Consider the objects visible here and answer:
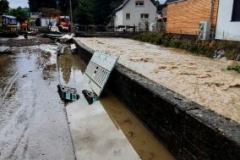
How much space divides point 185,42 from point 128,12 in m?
23.6

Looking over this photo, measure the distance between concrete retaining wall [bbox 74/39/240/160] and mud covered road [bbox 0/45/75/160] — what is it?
1.30m

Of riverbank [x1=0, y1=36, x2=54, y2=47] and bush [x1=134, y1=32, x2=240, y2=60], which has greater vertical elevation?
bush [x1=134, y1=32, x2=240, y2=60]

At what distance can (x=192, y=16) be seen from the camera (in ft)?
56.7

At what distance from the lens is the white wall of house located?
41.7 feet

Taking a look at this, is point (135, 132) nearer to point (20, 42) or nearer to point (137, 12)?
point (20, 42)

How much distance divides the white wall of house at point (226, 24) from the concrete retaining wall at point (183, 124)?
28.2 feet

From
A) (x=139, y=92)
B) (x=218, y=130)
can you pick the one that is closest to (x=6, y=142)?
(x=139, y=92)

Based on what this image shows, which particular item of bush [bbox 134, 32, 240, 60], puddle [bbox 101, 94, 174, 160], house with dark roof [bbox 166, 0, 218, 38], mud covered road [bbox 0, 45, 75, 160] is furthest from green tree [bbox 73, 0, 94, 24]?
puddle [bbox 101, 94, 174, 160]

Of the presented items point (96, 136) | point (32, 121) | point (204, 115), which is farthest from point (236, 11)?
point (204, 115)

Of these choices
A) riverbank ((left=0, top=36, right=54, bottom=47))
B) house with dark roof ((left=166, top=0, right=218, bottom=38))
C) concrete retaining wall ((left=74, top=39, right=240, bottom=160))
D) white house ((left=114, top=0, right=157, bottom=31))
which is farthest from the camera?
white house ((left=114, top=0, right=157, bottom=31))

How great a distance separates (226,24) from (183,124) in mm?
11098

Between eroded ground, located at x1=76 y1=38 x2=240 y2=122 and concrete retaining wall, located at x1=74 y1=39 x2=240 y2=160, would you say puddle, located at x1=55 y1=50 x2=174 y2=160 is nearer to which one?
concrete retaining wall, located at x1=74 y1=39 x2=240 y2=160

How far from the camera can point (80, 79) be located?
29.3ft

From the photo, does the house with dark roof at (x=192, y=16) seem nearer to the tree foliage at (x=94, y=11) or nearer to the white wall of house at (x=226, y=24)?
the white wall of house at (x=226, y=24)
